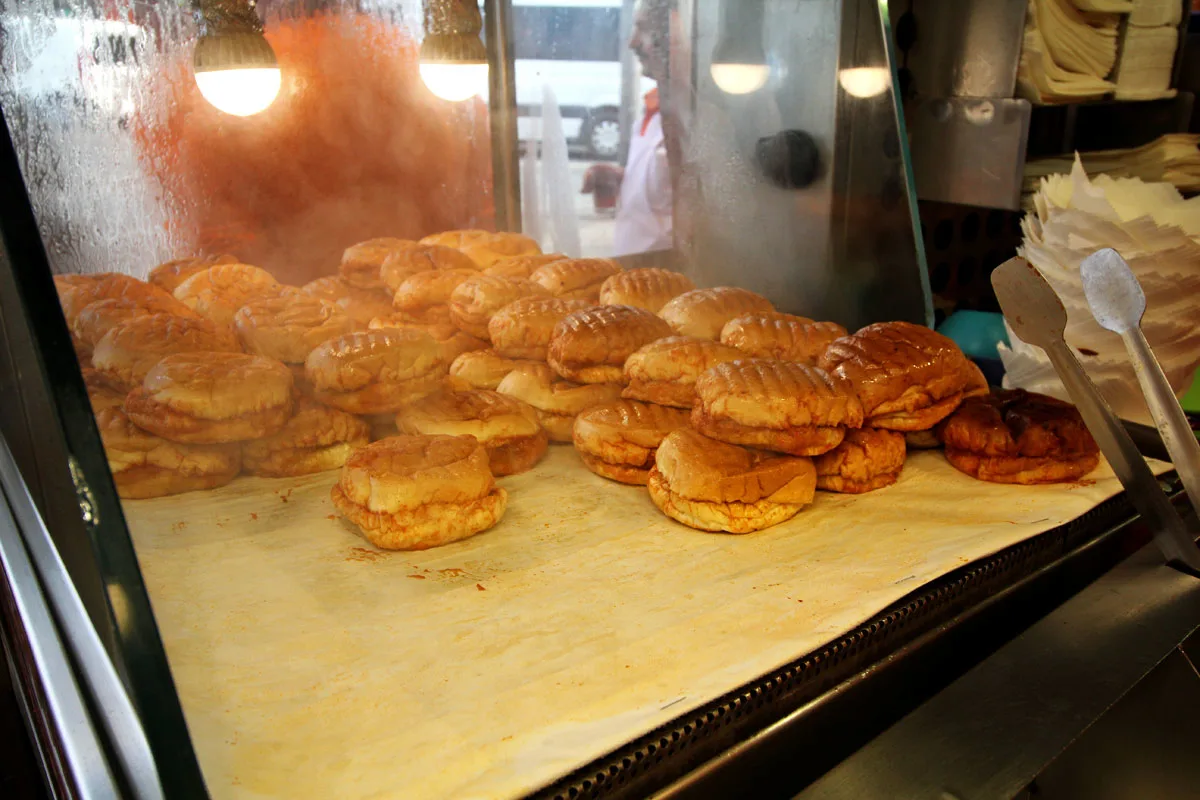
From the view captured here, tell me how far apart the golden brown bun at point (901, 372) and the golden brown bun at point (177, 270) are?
1.66 meters

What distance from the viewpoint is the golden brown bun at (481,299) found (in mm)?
2561

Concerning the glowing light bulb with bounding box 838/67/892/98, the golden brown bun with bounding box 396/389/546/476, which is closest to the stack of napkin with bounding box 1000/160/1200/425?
the glowing light bulb with bounding box 838/67/892/98

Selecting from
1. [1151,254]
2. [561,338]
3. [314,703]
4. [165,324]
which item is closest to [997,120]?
[1151,254]

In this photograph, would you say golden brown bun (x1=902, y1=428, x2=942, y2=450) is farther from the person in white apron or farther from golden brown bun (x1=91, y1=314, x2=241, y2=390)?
golden brown bun (x1=91, y1=314, x2=241, y2=390)

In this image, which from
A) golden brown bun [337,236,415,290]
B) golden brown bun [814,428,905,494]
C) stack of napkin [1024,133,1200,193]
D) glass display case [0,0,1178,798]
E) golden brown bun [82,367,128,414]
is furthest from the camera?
stack of napkin [1024,133,1200,193]

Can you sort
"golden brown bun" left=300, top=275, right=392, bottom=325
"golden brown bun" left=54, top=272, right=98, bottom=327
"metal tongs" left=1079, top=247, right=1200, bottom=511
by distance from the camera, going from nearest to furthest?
"golden brown bun" left=54, top=272, right=98, bottom=327 < "metal tongs" left=1079, top=247, right=1200, bottom=511 < "golden brown bun" left=300, top=275, right=392, bottom=325

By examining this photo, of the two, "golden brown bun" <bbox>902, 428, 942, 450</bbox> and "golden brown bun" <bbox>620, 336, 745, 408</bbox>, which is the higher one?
"golden brown bun" <bbox>620, 336, 745, 408</bbox>

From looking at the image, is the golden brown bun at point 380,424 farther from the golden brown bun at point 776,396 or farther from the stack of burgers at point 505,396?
the golden brown bun at point 776,396

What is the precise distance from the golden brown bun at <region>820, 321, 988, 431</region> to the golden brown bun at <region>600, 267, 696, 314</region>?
1.96 feet

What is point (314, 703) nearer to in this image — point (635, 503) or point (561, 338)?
point (635, 503)

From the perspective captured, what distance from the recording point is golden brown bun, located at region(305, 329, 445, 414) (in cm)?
213

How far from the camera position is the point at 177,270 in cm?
243

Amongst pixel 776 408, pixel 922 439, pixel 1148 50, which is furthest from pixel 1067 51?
pixel 776 408

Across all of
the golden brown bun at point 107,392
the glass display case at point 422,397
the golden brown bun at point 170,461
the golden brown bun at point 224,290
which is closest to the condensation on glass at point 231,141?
the glass display case at point 422,397
